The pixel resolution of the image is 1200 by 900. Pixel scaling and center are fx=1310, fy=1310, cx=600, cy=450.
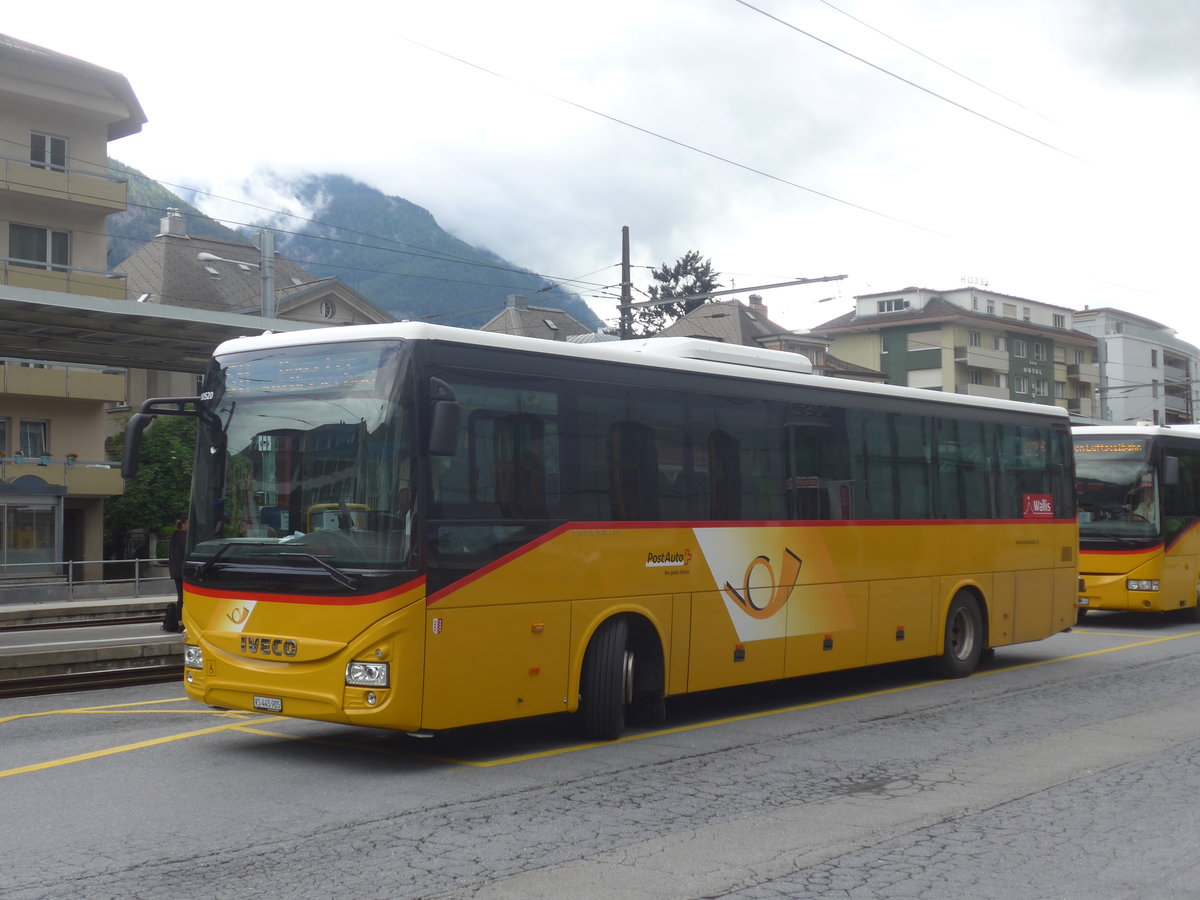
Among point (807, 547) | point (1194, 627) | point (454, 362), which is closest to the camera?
point (454, 362)

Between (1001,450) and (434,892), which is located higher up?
(1001,450)

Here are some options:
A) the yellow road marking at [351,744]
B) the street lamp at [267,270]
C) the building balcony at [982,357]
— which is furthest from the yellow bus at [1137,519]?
the building balcony at [982,357]

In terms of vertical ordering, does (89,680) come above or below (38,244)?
below

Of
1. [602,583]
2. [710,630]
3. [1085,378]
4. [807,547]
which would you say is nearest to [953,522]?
[807,547]

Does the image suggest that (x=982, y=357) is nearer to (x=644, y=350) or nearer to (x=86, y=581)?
(x=86, y=581)

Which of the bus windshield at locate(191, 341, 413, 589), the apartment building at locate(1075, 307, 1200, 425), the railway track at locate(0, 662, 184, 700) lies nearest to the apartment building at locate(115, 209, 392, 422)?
the railway track at locate(0, 662, 184, 700)

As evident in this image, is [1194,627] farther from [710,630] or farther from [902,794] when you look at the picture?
[902,794]

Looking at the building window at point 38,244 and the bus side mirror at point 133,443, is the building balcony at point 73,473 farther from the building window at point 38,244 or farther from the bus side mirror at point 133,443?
the bus side mirror at point 133,443

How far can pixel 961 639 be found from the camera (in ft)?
48.8

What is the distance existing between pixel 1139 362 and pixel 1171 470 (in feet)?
290

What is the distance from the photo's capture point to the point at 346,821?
746cm

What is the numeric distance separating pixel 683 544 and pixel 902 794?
3.25 m

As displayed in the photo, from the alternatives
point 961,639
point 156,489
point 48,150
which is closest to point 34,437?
point 156,489

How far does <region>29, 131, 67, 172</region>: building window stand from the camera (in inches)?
1612
